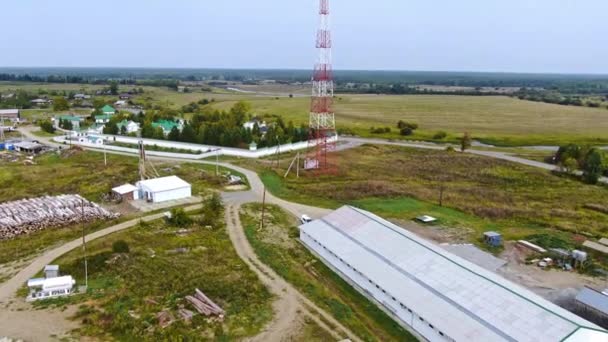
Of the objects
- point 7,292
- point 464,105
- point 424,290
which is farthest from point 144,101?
point 424,290

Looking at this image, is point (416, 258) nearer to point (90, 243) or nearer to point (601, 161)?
point (90, 243)

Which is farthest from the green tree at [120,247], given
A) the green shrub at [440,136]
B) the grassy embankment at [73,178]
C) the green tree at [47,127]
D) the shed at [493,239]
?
the green shrub at [440,136]

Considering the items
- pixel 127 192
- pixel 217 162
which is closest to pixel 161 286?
pixel 127 192

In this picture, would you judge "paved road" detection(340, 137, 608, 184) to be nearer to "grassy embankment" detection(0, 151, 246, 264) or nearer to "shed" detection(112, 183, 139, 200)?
"grassy embankment" detection(0, 151, 246, 264)

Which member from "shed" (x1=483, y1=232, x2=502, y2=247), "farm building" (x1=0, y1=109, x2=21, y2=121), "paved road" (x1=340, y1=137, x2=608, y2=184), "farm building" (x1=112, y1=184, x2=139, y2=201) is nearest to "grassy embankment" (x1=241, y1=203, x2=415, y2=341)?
"farm building" (x1=112, y1=184, x2=139, y2=201)

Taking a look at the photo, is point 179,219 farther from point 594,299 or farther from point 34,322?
point 594,299

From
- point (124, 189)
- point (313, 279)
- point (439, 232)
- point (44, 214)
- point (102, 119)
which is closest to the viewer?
point (313, 279)

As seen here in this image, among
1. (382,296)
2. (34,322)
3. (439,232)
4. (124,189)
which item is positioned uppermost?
(124,189)
